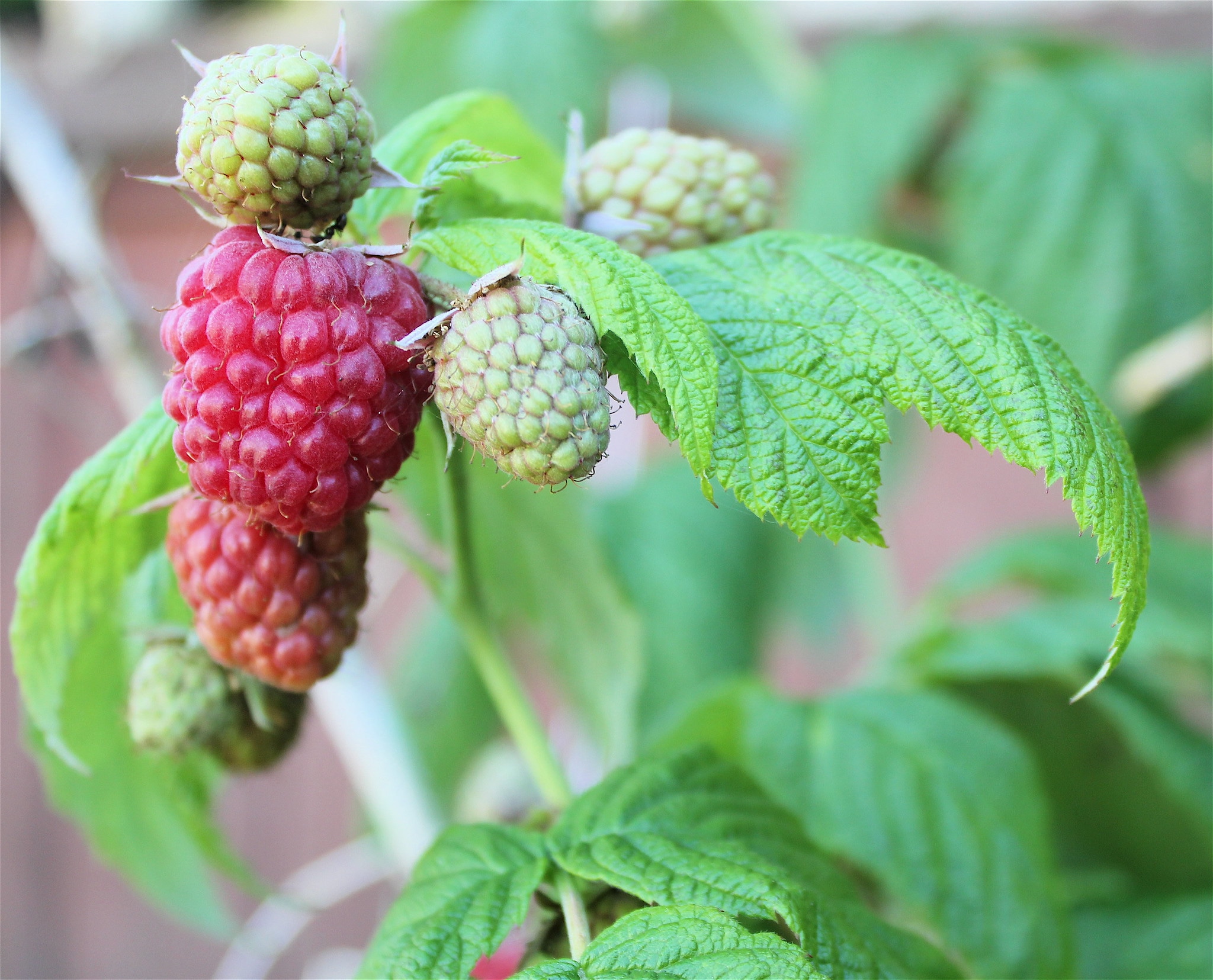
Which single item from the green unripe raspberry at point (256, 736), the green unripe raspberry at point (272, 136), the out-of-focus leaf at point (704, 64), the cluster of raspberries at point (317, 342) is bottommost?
the green unripe raspberry at point (256, 736)

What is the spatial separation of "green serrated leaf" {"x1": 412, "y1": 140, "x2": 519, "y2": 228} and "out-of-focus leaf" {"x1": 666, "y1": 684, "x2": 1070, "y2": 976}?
38 centimetres

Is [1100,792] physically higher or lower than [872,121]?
lower

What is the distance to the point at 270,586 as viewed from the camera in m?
0.47

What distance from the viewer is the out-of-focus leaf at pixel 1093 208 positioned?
1.00 metres

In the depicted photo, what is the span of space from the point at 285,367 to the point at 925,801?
516 millimetres

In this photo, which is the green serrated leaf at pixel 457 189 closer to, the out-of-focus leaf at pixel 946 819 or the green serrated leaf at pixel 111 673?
the green serrated leaf at pixel 111 673

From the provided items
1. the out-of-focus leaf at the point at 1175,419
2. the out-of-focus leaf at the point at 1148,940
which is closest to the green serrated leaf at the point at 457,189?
the out-of-focus leaf at the point at 1148,940

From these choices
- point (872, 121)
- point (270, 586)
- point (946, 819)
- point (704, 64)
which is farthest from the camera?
point (704, 64)

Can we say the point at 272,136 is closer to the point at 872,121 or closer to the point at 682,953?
the point at 682,953

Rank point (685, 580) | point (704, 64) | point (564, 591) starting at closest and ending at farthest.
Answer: point (564, 591), point (685, 580), point (704, 64)

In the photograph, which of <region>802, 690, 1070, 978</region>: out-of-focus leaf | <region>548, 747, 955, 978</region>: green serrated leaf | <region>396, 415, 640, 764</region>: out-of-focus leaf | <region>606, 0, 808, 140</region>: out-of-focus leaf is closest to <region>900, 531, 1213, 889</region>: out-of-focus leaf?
<region>802, 690, 1070, 978</region>: out-of-focus leaf

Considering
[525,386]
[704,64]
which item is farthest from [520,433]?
[704,64]

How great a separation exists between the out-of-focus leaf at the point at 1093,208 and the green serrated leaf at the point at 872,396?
2.03ft

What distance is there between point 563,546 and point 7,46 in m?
1.56
